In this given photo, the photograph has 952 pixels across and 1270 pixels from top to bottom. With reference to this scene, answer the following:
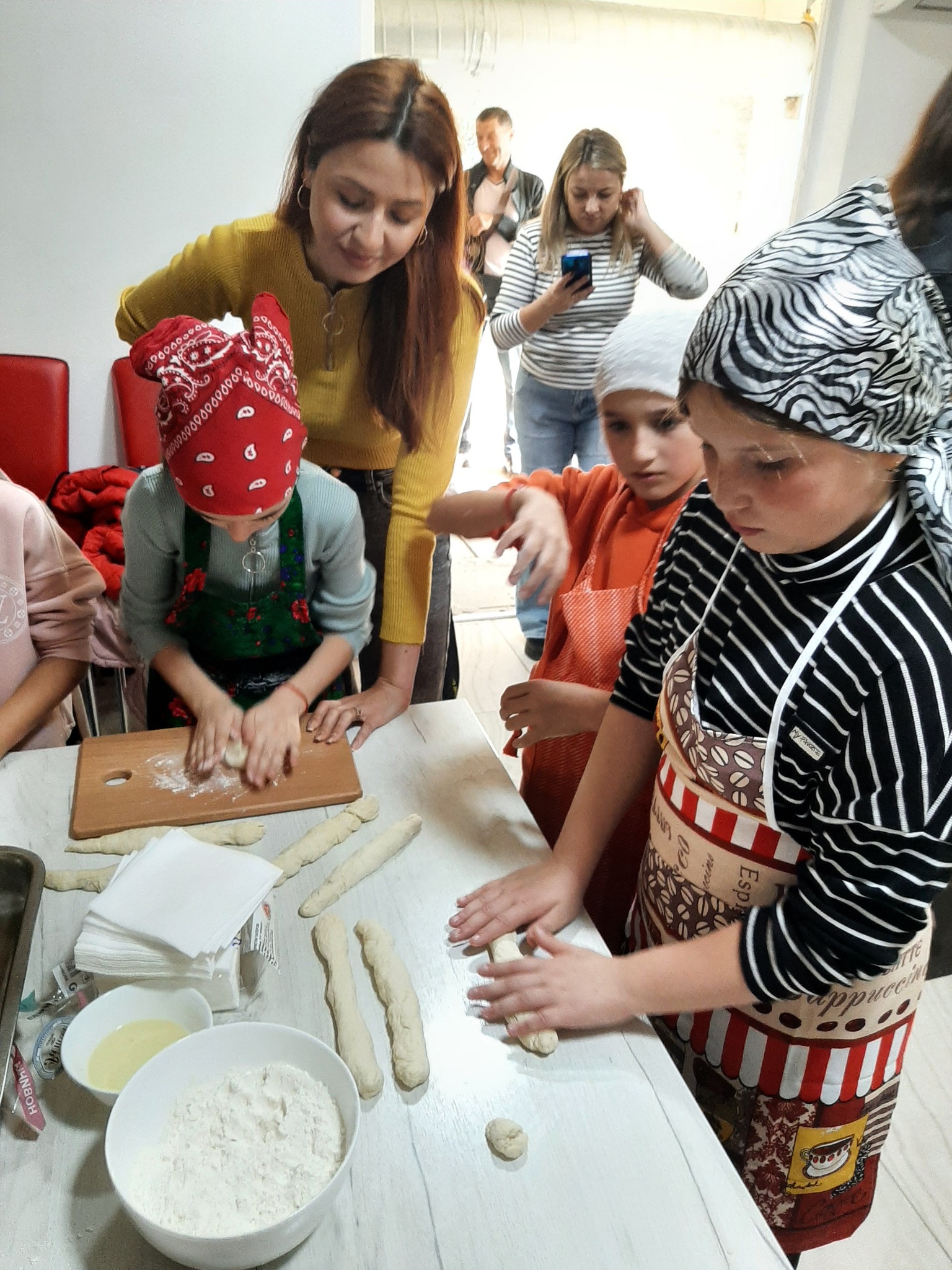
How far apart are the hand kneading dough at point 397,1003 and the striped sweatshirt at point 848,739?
27 cm

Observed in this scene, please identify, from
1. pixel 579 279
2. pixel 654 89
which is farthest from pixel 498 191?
pixel 654 89

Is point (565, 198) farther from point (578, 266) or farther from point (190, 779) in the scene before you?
point (190, 779)

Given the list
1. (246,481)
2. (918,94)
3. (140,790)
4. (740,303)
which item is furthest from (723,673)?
(918,94)

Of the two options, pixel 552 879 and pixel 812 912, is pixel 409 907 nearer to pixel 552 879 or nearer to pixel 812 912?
pixel 552 879

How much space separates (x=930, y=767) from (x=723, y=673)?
18 centimetres

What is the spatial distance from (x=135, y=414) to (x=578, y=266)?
3.67 feet

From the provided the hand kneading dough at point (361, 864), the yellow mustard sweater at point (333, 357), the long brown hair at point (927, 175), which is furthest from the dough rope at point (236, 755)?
the long brown hair at point (927, 175)

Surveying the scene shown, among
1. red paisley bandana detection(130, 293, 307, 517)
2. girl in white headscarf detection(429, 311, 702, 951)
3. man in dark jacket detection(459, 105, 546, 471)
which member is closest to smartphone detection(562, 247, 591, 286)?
man in dark jacket detection(459, 105, 546, 471)

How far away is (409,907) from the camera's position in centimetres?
81

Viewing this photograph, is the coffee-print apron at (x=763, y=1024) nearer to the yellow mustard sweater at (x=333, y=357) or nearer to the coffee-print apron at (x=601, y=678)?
the coffee-print apron at (x=601, y=678)

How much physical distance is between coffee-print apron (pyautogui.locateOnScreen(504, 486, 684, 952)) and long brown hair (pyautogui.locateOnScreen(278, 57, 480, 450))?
0.36 metres

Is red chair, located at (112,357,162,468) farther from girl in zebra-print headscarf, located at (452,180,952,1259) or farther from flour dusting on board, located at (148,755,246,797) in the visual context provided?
girl in zebra-print headscarf, located at (452,180,952,1259)

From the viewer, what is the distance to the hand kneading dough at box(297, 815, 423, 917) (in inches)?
31.7

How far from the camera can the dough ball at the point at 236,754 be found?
992 millimetres
